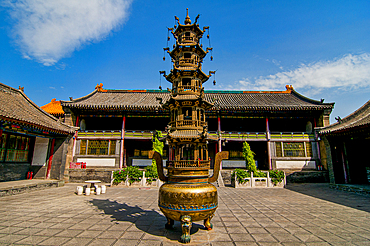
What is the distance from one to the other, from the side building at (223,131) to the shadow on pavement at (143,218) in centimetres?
1053

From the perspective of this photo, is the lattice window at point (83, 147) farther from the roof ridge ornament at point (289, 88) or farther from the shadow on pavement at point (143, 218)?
the roof ridge ornament at point (289, 88)

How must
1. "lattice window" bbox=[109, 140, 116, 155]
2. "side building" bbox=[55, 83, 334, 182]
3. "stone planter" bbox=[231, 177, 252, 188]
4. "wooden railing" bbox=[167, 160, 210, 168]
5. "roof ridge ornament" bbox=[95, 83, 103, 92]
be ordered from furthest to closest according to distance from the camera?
1. "roof ridge ornament" bbox=[95, 83, 103, 92]
2. "lattice window" bbox=[109, 140, 116, 155]
3. "side building" bbox=[55, 83, 334, 182]
4. "stone planter" bbox=[231, 177, 252, 188]
5. "wooden railing" bbox=[167, 160, 210, 168]

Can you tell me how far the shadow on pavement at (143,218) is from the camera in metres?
5.50

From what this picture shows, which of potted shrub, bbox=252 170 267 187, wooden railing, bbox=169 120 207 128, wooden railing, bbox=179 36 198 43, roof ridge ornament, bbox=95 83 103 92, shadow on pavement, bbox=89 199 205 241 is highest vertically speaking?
roof ridge ornament, bbox=95 83 103 92

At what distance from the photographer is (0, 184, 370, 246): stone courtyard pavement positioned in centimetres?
496

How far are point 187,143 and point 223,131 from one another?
14.9m

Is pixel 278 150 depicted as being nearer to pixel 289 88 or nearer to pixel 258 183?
pixel 258 183

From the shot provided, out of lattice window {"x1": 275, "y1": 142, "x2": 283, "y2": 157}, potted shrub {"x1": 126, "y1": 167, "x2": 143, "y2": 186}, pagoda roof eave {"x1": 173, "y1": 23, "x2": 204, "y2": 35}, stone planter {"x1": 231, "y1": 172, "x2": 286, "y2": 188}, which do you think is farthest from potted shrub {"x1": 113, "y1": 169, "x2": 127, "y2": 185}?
lattice window {"x1": 275, "y1": 142, "x2": 283, "y2": 157}

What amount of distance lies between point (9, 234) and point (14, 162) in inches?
502

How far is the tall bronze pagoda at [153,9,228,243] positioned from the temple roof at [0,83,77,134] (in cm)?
1002

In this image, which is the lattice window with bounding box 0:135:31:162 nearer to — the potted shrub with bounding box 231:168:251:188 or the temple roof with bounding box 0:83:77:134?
the temple roof with bounding box 0:83:77:134

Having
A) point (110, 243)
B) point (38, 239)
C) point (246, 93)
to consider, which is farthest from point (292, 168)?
point (38, 239)

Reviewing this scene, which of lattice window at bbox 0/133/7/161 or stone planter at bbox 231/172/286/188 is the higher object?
lattice window at bbox 0/133/7/161

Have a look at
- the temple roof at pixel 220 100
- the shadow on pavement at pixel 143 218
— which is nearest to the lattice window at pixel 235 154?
the temple roof at pixel 220 100
